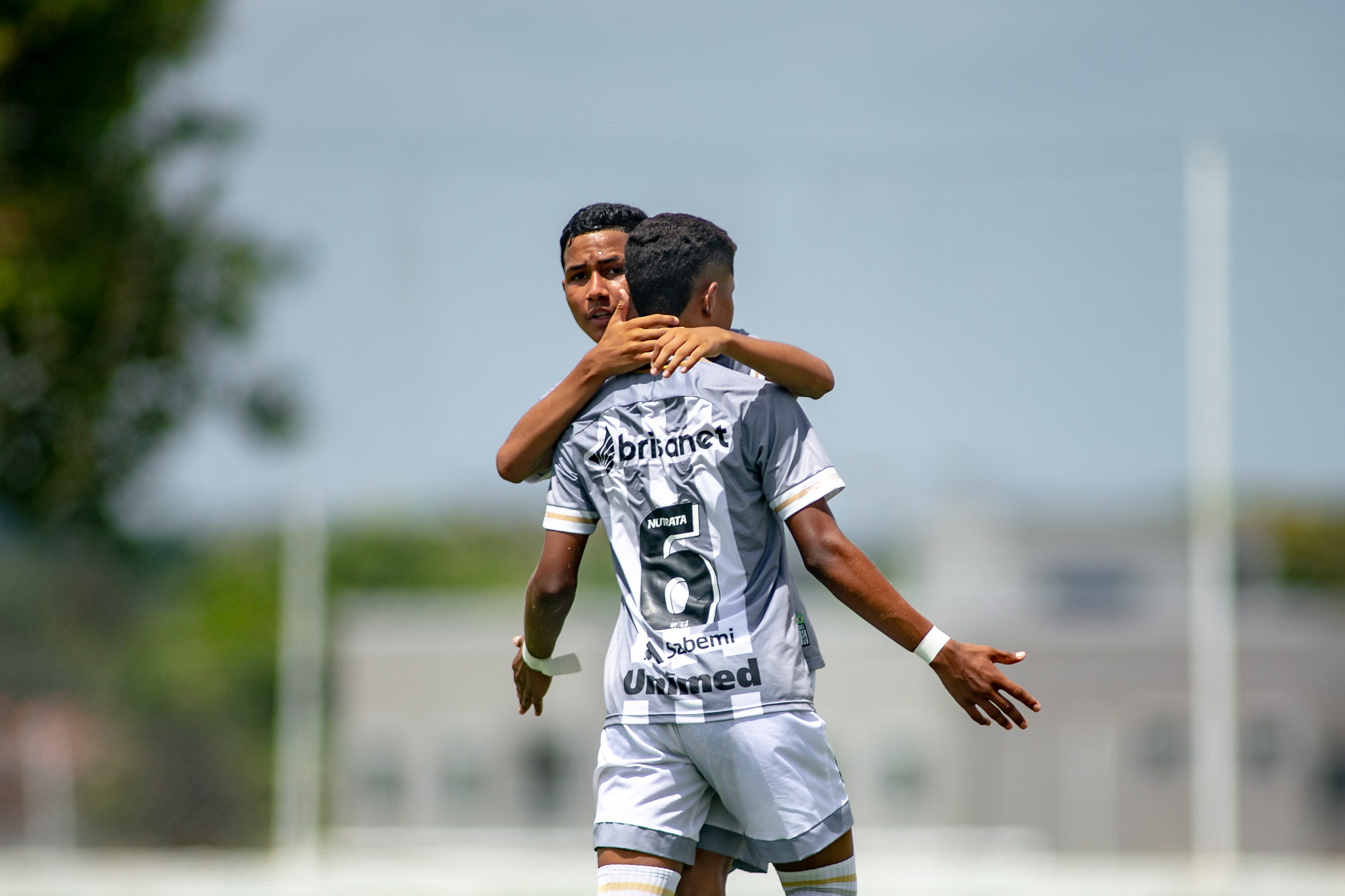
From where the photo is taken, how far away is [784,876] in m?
2.54

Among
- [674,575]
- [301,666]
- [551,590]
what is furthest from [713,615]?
[301,666]

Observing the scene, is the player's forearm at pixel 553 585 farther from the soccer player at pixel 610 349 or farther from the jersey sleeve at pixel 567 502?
the soccer player at pixel 610 349

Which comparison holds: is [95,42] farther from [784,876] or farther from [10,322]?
[784,876]

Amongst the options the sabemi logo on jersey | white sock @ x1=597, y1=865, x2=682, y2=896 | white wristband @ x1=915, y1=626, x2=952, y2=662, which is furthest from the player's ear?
white sock @ x1=597, y1=865, x2=682, y2=896

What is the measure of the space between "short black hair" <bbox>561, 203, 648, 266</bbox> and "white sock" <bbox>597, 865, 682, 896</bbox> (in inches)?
46.2

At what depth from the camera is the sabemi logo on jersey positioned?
2426 mm

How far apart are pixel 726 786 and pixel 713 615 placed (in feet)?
0.97

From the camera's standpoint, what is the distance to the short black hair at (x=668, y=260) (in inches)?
96.3

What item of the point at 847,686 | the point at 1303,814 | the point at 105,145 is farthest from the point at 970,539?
the point at 105,145

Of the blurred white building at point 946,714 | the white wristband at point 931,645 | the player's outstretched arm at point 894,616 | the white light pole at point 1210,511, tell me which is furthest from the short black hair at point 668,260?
the blurred white building at point 946,714

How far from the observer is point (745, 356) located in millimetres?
2391

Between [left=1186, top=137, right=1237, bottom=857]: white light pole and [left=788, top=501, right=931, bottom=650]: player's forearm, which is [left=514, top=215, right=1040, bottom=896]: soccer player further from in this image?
[left=1186, top=137, right=1237, bottom=857]: white light pole

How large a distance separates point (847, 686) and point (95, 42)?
13.9 meters

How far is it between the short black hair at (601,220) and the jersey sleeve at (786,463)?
53 cm
